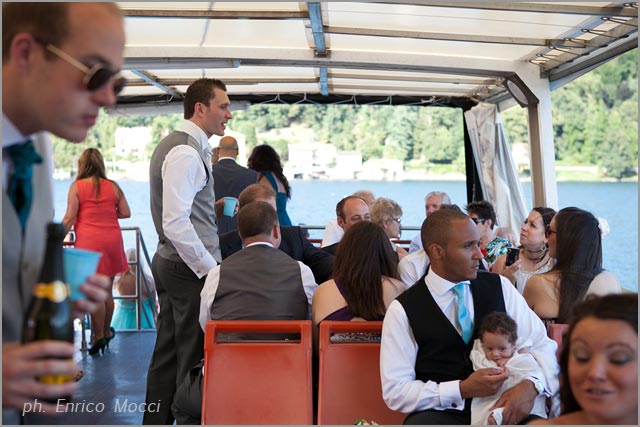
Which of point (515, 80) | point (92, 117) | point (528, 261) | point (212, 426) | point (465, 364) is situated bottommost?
point (212, 426)

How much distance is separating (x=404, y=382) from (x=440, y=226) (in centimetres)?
59

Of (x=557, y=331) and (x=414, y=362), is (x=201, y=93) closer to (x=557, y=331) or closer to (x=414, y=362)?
(x=414, y=362)

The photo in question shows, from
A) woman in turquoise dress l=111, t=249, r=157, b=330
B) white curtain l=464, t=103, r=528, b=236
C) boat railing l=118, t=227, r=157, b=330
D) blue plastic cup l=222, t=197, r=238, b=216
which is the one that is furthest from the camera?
white curtain l=464, t=103, r=528, b=236

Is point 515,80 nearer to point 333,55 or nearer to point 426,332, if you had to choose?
point 333,55

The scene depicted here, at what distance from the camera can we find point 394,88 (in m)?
8.50

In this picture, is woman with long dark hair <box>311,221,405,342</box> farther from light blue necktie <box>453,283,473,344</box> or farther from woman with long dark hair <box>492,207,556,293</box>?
woman with long dark hair <box>492,207,556,293</box>

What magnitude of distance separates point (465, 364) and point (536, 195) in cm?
422

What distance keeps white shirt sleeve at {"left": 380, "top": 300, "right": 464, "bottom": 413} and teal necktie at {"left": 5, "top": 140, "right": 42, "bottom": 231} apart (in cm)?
181

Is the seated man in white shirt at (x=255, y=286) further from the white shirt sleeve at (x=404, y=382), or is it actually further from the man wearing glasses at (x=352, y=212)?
the man wearing glasses at (x=352, y=212)

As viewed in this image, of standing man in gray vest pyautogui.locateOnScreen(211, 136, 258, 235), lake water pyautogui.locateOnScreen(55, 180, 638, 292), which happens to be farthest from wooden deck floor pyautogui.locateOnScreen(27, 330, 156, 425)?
lake water pyautogui.locateOnScreen(55, 180, 638, 292)

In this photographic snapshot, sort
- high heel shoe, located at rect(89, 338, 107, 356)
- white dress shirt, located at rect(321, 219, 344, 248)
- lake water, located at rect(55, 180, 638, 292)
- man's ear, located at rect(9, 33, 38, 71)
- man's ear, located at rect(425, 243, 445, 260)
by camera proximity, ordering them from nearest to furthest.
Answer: man's ear, located at rect(9, 33, 38, 71)
man's ear, located at rect(425, 243, 445, 260)
white dress shirt, located at rect(321, 219, 344, 248)
high heel shoe, located at rect(89, 338, 107, 356)
lake water, located at rect(55, 180, 638, 292)

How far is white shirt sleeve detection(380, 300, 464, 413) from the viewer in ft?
8.86

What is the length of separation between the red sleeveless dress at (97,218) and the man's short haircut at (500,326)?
11.4 ft

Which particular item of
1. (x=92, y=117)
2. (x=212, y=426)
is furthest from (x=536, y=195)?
(x=92, y=117)
